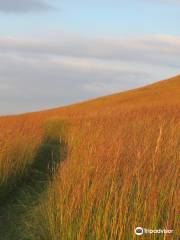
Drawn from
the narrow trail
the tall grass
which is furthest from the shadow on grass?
the tall grass

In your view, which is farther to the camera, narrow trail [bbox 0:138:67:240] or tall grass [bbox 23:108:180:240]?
narrow trail [bbox 0:138:67:240]

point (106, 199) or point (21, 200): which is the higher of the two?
point (106, 199)

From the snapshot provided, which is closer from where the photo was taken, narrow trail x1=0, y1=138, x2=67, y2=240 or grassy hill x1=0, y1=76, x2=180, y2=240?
grassy hill x1=0, y1=76, x2=180, y2=240

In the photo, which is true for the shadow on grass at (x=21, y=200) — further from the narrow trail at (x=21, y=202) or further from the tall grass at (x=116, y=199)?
the tall grass at (x=116, y=199)

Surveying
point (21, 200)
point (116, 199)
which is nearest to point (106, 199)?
point (116, 199)

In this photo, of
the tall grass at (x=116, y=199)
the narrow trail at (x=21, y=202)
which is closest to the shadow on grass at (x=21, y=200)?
the narrow trail at (x=21, y=202)

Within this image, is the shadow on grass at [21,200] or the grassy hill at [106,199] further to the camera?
the shadow on grass at [21,200]

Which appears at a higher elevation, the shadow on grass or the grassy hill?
the grassy hill

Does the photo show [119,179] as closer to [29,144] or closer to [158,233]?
[158,233]

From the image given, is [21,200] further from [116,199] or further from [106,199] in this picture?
[116,199]

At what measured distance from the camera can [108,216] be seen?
434 cm

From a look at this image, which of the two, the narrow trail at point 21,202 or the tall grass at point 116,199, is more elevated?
the tall grass at point 116,199

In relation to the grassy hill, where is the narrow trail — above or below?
below

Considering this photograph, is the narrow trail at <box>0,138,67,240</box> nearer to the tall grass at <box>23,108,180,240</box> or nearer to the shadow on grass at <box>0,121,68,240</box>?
the shadow on grass at <box>0,121,68,240</box>
